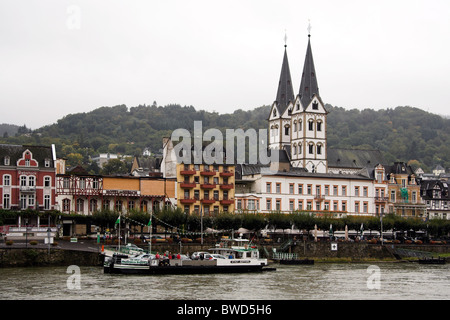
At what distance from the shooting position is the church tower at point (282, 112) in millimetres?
162000

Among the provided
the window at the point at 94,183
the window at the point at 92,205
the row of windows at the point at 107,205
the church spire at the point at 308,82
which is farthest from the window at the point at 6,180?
the church spire at the point at 308,82

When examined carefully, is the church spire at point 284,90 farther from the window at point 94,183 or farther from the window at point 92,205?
the window at point 92,205

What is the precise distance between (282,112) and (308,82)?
9.29 metres

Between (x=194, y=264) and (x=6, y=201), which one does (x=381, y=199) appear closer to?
(x=6, y=201)

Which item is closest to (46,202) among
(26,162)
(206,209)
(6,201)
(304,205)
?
(6,201)

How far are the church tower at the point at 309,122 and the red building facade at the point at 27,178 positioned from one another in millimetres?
65172

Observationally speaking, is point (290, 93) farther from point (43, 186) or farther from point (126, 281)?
point (126, 281)

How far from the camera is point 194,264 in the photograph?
2933 inches

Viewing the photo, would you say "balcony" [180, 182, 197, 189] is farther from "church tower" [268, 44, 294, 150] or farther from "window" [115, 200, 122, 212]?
"church tower" [268, 44, 294, 150]

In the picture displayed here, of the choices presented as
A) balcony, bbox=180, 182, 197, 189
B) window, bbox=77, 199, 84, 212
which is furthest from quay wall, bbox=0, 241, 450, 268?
window, bbox=77, 199, 84, 212

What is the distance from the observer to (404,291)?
6031cm

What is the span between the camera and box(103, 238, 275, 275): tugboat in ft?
233
